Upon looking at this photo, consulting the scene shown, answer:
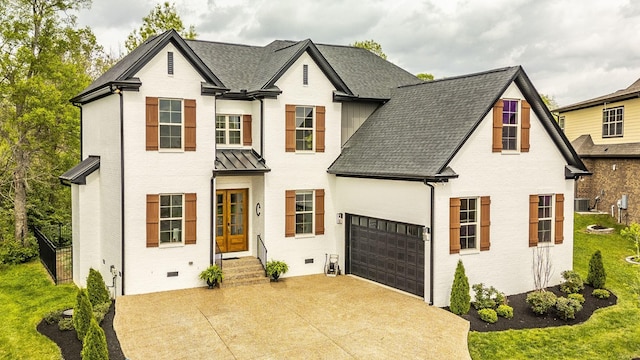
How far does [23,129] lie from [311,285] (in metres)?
15.6

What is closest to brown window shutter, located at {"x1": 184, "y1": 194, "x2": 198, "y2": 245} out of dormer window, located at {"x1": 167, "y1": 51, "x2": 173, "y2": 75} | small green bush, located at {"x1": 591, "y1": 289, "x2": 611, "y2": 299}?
dormer window, located at {"x1": 167, "y1": 51, "x2": 173, "y2": 75}

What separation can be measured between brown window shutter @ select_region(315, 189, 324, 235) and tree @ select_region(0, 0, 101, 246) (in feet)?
41.1

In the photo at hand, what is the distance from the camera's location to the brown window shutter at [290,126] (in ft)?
58.8

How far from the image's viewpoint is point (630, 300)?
51.1ft

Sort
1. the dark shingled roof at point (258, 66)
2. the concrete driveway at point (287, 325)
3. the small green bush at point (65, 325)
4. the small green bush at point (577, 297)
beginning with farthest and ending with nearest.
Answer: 1. the dark shingled roof at point (258, 66)
2. the small green bush at point (577, 297)
3. the small green bush at point (65, 325)
4. the concrete driveway at point (287, 325)

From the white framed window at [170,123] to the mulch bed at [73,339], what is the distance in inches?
225

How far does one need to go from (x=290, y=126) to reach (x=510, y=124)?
25.8 ft

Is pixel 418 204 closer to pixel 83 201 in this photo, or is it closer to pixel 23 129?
pixel 83 201

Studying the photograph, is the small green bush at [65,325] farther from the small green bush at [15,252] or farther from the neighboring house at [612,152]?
the neighboring house at [612,152]

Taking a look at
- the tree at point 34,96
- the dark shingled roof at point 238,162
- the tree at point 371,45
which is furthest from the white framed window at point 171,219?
the tree at point 371,45

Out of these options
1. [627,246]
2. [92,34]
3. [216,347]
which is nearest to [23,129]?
[92,34]

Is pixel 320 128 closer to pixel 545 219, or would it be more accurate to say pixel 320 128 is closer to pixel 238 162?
pixel 238 162

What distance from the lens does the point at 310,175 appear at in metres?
18.5

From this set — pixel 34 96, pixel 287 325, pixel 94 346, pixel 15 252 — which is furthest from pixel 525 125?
pixel 15 252
